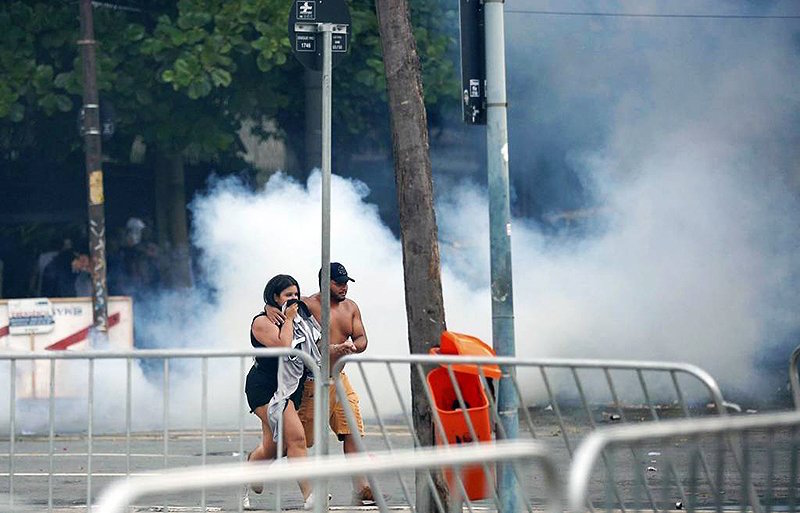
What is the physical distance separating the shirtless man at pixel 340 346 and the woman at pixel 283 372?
0.13 m

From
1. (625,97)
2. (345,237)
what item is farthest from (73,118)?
(625,97)

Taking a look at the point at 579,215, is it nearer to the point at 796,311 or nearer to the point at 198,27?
the point at 796,311

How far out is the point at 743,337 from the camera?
1955cm

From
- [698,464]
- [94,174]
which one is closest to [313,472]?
[698,464]

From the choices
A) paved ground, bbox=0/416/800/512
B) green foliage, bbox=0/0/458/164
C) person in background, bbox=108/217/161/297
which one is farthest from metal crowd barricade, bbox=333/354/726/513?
person in background, bbox=108/217/161/297

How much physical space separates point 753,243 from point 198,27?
7.24 meters

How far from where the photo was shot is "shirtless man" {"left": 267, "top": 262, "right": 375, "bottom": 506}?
9.66m

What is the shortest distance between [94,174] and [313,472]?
1417 cm

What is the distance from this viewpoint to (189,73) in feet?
57.7

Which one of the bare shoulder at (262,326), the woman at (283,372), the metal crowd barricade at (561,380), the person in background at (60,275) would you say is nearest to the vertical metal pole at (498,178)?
the metal crowd barricade at (561,380)

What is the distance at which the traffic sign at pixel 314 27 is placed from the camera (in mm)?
A: 8188

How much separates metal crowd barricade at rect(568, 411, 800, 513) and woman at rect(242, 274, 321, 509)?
10.0 feet

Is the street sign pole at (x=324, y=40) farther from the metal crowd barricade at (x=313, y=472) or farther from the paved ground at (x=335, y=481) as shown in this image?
the metal crowd barricade at (x=313, y=472)

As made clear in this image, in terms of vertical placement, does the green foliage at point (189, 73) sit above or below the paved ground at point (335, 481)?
above
